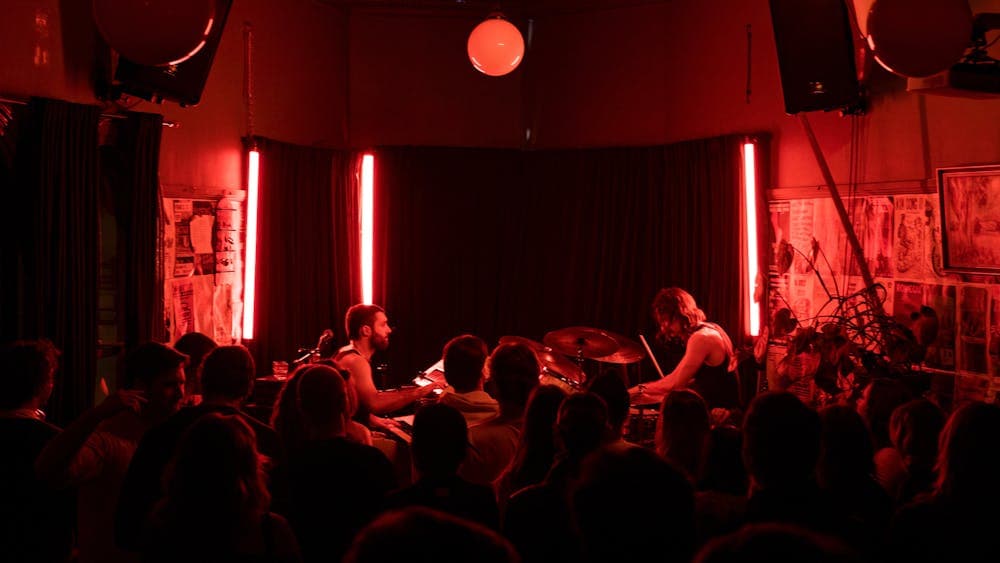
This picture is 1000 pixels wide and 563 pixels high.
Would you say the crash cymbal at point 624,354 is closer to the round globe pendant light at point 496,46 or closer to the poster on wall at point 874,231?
the poster on wall at point 874,231

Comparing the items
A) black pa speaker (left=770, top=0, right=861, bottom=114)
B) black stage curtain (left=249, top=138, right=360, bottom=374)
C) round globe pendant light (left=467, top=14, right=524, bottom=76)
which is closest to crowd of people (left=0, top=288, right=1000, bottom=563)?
black pa speaker (left=770, top=0, right=861, bottom=114)

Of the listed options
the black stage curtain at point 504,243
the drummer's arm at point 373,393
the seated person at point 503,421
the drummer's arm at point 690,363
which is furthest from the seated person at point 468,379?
the black stage curtain at point 504,243

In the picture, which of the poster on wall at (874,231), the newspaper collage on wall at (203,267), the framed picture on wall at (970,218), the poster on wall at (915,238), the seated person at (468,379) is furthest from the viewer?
the newspaper collage on wall at (203,267)

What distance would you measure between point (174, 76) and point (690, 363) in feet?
11.2

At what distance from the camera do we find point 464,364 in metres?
3.75

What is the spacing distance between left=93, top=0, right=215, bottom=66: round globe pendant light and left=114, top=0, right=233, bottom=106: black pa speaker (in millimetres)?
1596

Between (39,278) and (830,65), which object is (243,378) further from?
(830,65)

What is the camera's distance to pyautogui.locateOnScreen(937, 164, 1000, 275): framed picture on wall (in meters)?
4.73

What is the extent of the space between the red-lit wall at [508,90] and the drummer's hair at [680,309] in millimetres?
1234

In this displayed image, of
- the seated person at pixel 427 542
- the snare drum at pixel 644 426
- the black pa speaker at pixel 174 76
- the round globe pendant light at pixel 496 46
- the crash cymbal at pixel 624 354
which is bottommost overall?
the snare drum at pixel 644 426

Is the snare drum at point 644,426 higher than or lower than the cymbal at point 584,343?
lower

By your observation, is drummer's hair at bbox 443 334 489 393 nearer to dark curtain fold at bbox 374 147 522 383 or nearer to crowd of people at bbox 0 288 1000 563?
crowd of people at bbox 0 288 1000 563

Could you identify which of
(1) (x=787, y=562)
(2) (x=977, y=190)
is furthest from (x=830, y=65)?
(1) (x=787, y=562)

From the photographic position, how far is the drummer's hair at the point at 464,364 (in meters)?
3.76
